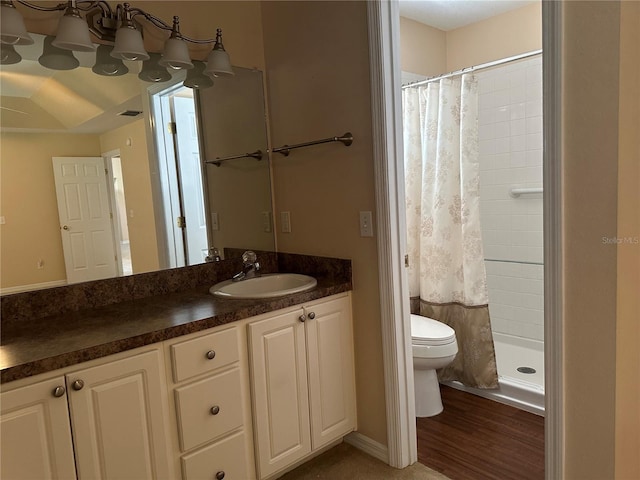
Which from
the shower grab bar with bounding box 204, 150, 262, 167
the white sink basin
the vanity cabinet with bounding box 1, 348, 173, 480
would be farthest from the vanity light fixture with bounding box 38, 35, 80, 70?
the vanity cabinet with bounding box 1, 348, 173, 480

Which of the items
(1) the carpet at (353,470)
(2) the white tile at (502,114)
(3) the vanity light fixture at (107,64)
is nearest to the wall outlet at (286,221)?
(3) the vanity light fixture at (107,64)

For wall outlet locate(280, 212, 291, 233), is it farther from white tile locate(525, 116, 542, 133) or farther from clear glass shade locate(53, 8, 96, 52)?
white tile locate(525, 116, 542, 133)

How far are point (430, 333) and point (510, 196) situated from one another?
1441 millimetres

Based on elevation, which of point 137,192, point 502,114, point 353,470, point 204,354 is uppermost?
point 502,114

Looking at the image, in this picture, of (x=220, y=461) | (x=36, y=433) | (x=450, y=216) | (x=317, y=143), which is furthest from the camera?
(x=450, y=216)

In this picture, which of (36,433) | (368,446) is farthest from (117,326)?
(368,446)

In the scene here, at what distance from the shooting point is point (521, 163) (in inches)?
126

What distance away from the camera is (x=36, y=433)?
49.4 inches

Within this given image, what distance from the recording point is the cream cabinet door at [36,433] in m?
1.21

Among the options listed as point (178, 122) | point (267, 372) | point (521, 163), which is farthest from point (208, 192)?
point (521, 163)

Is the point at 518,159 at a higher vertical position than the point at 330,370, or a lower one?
higher

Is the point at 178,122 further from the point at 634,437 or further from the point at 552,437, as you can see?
the point at 634,437

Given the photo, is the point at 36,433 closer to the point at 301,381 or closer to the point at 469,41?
the point at 301,381

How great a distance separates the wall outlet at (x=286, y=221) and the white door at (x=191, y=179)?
42 centimetres
